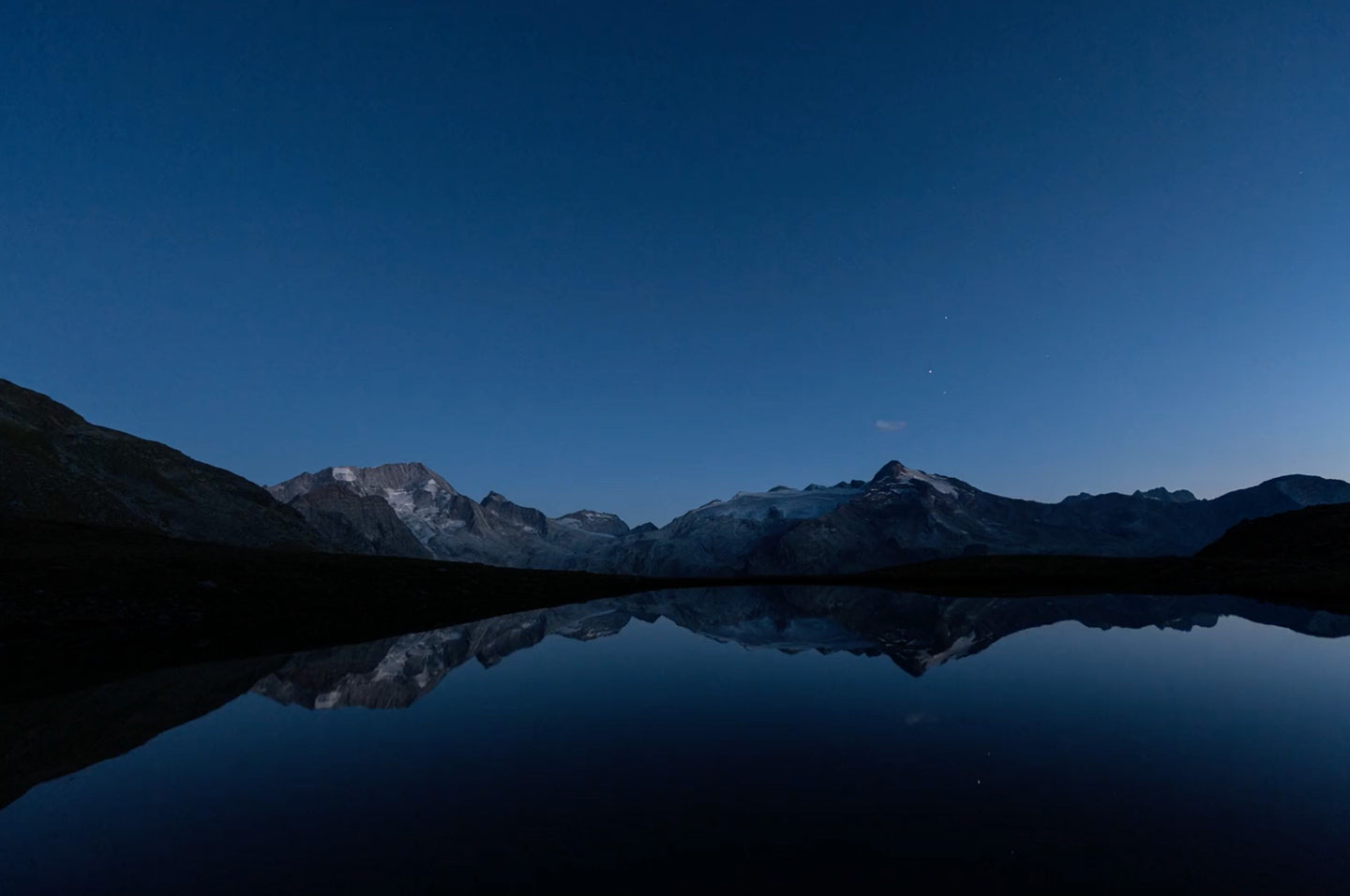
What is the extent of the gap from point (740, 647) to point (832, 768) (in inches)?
936

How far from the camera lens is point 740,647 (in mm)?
38125

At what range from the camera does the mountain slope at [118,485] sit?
12262cm

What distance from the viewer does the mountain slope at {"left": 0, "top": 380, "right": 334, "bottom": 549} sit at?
122625 millimetres

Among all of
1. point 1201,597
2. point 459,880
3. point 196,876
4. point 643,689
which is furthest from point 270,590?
point 1201,597

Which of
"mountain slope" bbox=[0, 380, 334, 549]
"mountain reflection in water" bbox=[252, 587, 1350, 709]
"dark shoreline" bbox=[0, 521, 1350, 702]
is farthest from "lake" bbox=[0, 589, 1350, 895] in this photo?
"mountain slope" bbox=[0, 380, 334, 549]

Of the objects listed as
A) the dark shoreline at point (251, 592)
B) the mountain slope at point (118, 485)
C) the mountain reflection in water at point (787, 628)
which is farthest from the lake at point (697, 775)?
the mountain slope at point (118, 485)

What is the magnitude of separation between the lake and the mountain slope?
12353cm

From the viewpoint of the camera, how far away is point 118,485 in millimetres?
144375

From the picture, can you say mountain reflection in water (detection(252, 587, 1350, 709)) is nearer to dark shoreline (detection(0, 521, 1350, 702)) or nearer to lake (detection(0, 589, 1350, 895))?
lake (detection(0, 589, 1350, 895))

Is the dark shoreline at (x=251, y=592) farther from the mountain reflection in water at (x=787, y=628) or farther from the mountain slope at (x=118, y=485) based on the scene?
the mountain slope at (x=118, y=485)

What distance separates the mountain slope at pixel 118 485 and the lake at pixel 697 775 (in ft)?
405

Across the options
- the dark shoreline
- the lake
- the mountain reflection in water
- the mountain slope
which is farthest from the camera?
the mountain slope

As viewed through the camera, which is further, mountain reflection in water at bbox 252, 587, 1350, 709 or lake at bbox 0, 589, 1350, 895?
mountain reflection in water at bbox 252, 587, 1350, 709

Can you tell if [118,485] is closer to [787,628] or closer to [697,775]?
[787,628]
